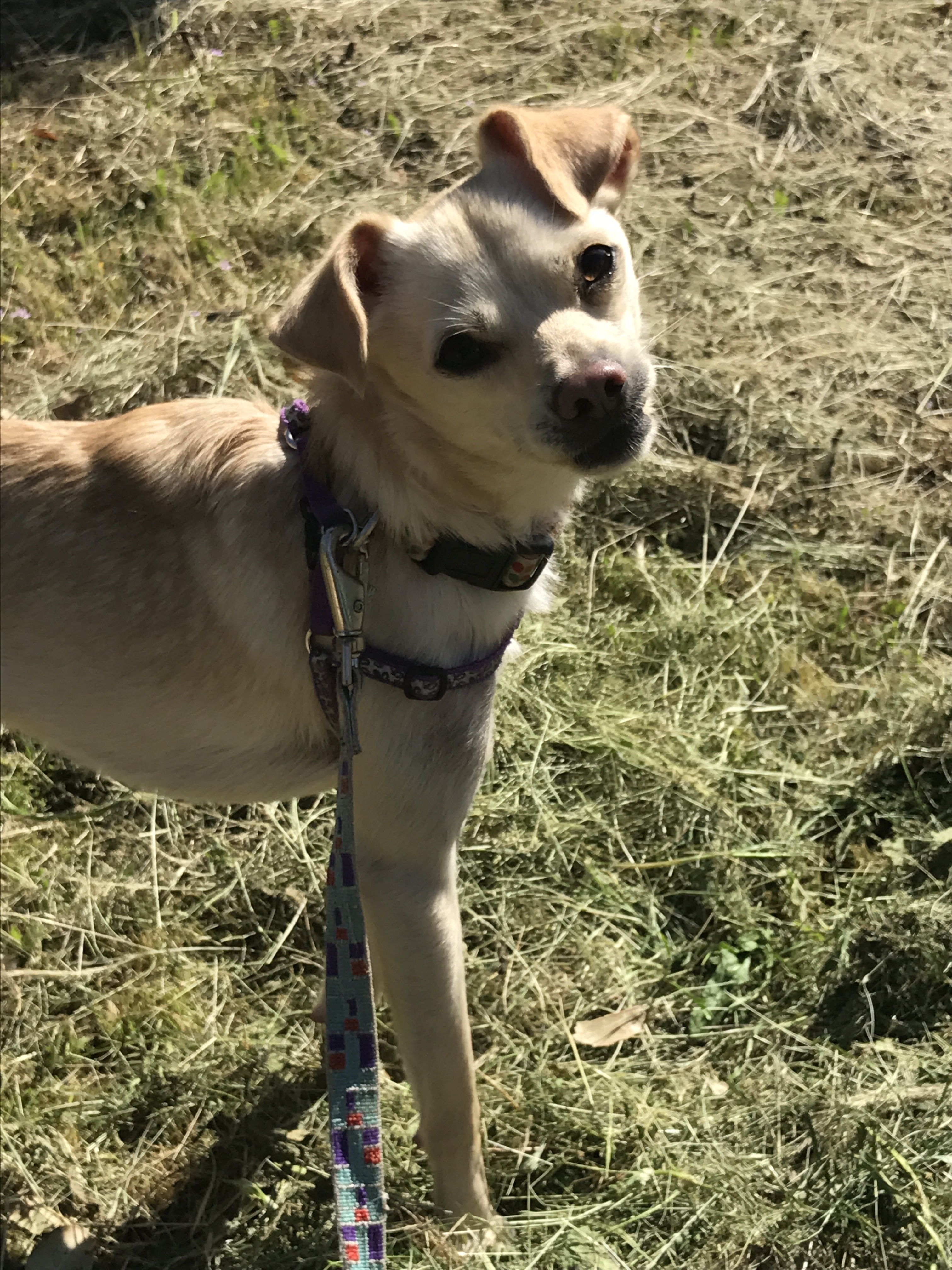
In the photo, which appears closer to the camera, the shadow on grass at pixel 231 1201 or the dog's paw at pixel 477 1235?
the dog's paw at pixel 477 1235

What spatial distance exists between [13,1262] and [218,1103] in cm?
70

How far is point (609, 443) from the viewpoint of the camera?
2508 millimetres

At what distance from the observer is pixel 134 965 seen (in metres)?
3.84

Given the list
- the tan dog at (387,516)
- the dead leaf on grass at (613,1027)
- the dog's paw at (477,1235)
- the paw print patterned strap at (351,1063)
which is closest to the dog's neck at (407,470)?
the tan dog at (387,516)

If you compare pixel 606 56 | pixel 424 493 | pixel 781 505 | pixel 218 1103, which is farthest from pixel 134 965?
pixel 606 56

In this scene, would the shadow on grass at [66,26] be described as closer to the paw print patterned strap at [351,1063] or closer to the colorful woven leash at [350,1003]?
the colorful woven leash at [350,1003]

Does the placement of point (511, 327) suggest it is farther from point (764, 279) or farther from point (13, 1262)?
point (764, 279)

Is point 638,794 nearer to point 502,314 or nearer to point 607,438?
point 607,438

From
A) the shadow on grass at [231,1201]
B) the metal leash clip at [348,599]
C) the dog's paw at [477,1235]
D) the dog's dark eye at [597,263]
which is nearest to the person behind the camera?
the metal leash clip at [348,599]

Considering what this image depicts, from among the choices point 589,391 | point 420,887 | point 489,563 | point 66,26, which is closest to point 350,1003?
point 420,887

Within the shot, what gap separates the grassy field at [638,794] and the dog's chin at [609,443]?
0.87 meters

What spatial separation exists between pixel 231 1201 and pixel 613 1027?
1.31 metres

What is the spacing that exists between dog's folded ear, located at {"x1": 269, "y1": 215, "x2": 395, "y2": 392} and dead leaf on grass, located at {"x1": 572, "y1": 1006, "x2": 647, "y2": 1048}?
226 centimetres

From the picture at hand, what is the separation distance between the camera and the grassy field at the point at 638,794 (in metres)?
3.24
